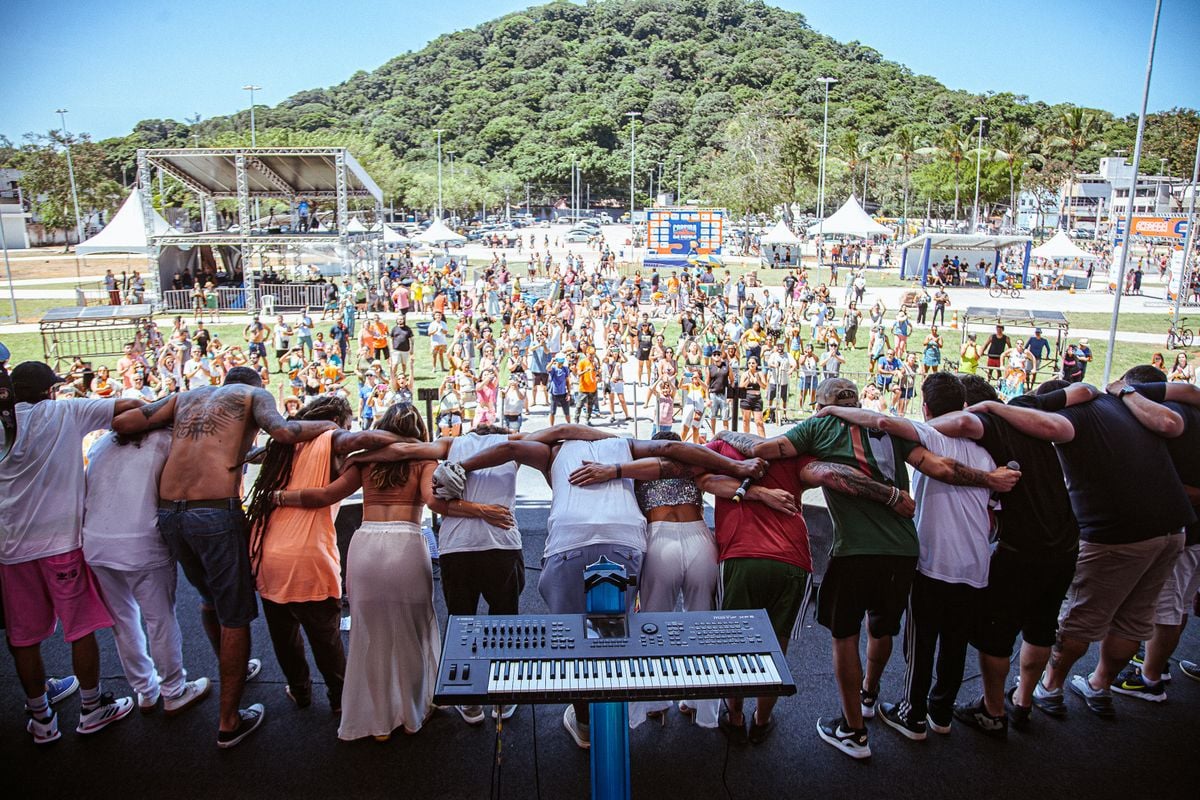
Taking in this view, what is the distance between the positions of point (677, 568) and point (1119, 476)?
1.78 m

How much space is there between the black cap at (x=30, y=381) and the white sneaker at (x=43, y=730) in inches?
49.1

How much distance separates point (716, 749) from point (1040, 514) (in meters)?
1.50

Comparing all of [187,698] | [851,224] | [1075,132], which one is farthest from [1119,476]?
[1075,132]

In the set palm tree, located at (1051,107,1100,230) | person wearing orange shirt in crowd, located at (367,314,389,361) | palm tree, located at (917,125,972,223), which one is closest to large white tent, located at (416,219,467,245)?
person wearing orange shirt in crowd, located at (367,314,389,361)

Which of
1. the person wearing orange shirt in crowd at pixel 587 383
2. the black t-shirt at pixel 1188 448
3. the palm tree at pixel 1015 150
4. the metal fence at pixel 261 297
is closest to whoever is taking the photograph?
the black t-shirt at pixel 1188 448

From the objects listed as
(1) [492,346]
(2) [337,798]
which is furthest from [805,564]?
(1) [492,346]

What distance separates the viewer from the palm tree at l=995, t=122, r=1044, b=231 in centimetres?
5007

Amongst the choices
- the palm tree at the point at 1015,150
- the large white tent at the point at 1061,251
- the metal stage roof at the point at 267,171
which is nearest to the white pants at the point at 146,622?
the metal stage roof at the point at 267,171

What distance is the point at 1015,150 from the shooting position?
52031 mm

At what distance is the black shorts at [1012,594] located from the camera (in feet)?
10.2

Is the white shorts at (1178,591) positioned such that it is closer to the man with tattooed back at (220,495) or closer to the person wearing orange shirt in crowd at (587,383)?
the man with tattooed back at (220,495)

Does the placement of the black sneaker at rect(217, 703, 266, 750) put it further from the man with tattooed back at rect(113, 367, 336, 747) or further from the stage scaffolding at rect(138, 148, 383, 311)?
the stage scaffolding at rect(138, 148, 383, 311)

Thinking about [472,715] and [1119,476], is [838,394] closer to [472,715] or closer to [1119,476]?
[1119,476]

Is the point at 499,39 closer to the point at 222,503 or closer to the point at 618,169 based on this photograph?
the point at 618,169
